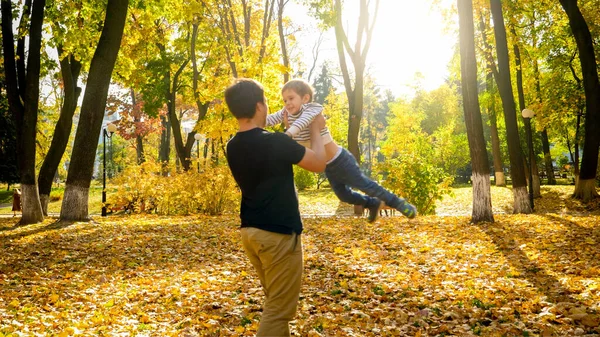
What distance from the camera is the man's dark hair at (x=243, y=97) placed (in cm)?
334

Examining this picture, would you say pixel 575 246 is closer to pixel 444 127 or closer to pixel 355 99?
pixel 355 99

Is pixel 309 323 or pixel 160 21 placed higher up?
pixel 160 21

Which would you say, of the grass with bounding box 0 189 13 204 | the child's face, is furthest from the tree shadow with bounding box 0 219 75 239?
the grass with bounding box 0 189 13 204

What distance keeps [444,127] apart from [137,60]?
107ft

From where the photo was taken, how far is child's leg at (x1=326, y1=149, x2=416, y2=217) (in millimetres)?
4508

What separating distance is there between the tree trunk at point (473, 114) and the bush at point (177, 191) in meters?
8.40

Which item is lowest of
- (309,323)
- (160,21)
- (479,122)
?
(309,323)

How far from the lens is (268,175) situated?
129 inches

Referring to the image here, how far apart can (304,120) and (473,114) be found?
10036 mm

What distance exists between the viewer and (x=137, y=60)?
23.7 m

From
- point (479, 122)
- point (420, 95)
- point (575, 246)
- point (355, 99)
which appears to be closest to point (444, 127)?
point (420, 95)

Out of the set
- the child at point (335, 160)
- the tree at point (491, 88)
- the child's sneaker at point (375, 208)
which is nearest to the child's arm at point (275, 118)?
the child at point (335, 160)

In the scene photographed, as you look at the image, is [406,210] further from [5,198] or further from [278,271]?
[5,198]

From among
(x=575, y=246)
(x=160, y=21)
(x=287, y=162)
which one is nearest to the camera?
(x=287, y=162)
